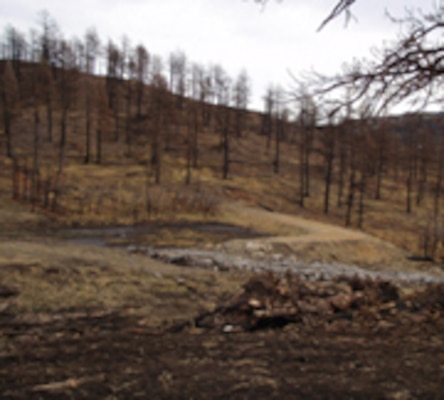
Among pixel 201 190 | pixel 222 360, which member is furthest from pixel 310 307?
pixel 201 190

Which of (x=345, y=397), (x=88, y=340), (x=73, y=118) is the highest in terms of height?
(x=73, y=118)

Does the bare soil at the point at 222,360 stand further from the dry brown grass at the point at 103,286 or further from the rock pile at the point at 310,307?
the dry brown grass at the point at 103,286

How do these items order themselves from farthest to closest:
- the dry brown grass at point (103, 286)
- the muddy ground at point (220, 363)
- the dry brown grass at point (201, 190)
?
1. the dry brown grass at point (201, 190)
2. the dry brown grass at point (103, 286)
3. the muddy ground at point (220, 363)

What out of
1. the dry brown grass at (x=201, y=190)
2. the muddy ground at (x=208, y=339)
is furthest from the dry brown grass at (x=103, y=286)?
the dry brown grass at (x=201, y=190)

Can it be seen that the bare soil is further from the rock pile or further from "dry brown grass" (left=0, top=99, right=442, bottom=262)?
"dry brown grass" (left=0, top=99, right=442, bottom=262)

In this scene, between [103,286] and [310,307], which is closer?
[310,307]

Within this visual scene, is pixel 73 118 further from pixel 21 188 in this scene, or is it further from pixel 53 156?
pixel 21 188

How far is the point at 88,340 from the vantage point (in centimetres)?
507

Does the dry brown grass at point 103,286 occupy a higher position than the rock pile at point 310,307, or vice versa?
the rock pile at point 310,307

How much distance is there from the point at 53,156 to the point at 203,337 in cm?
4403

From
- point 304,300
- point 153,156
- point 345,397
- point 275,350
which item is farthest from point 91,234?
point 153,156

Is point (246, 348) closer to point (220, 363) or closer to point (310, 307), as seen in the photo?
point (220, 363)

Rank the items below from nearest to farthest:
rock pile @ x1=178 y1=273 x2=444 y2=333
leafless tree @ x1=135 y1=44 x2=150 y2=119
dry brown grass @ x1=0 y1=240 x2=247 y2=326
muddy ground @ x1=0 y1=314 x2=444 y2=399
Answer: muddy ground @ x1=0 y1=314 x2=444 y2=399, rock pile @ x1=178 y1=273 x2=444 y2=333, dry brown grass @ x1=0 y1=240 x2=247 y2=326, leafless tree @ x1=135 y1=44 x2=150 y2=119

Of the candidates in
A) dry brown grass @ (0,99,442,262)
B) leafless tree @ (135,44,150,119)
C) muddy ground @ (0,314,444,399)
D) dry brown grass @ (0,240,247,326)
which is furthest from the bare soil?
leafless tree @ (135,44,150,119)
